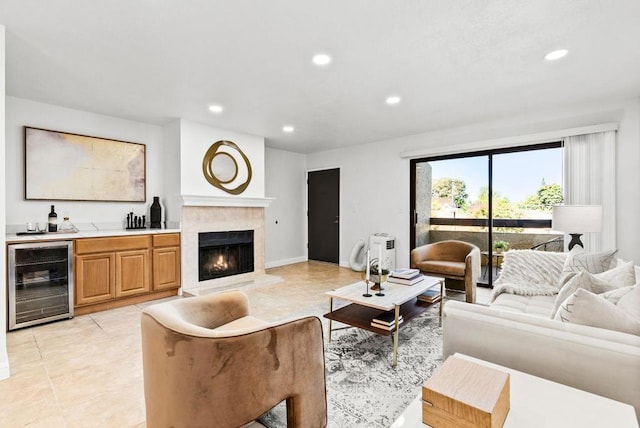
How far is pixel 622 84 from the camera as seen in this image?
9.98 feet

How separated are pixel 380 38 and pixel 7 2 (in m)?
2.38

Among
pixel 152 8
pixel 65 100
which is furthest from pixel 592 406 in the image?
pixel 65 100

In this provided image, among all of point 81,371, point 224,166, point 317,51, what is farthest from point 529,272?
point 224,166

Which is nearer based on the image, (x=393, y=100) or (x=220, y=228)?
(x=393, y=100)

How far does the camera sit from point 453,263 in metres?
4.09

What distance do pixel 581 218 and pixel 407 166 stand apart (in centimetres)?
272

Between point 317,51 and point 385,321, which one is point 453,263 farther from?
point 317,51

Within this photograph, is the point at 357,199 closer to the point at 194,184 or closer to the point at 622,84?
the point at 194,184

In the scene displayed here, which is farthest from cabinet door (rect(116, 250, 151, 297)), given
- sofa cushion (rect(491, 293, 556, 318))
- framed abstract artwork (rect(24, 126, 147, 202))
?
sofa cushion (rect(491, 293, 556, 318))

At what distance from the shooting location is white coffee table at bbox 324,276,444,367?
91.0 inches

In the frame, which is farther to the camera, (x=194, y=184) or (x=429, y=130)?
(x=429, y=130)

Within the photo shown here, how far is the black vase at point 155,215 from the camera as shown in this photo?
14.3 ft

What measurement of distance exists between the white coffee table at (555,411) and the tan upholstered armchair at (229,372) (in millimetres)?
570

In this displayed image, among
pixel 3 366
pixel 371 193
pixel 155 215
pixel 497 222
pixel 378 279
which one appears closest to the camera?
pixel 3 366
